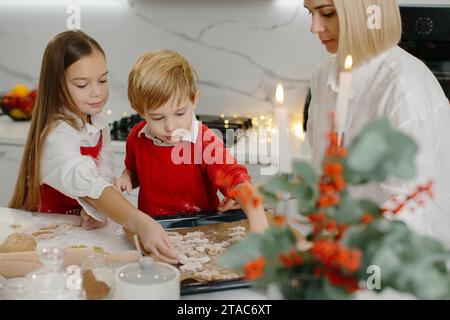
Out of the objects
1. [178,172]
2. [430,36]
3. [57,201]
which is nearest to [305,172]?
[178,172]

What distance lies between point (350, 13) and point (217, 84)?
1.69 metres

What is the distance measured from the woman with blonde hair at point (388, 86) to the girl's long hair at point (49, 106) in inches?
23.9

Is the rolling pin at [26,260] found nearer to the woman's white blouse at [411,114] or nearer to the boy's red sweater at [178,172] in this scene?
the boy's red sweater at [178,172]

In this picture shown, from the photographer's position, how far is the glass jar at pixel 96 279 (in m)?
0.97

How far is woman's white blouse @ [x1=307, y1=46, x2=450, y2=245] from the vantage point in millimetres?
1178

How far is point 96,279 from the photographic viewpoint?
979mm

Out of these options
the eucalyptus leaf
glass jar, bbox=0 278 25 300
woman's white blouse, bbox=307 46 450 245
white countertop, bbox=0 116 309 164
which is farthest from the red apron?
the eucalyptus leaf

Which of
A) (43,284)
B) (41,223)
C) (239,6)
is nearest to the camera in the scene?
(43,284)

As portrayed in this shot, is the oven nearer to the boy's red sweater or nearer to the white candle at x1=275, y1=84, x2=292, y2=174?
the boy's red sweater

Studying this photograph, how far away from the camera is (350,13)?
1.27 m

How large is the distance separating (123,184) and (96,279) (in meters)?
0.61

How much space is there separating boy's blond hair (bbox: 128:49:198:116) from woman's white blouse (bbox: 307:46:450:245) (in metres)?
0.38

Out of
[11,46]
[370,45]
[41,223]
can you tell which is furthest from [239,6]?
[41,223]
